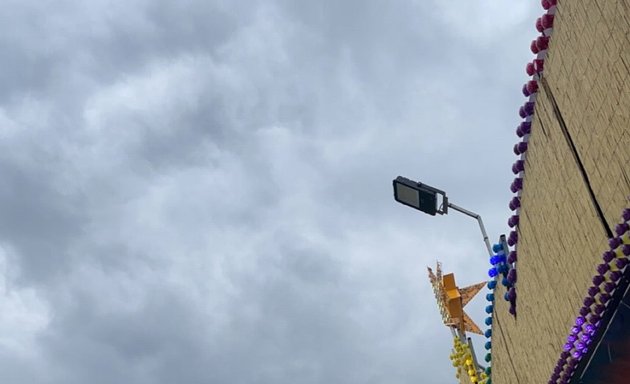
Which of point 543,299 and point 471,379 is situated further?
point 471,379

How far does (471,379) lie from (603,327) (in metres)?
9.58

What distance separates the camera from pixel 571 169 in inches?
447

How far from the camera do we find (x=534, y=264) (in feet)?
43.4

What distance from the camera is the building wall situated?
32.4ft

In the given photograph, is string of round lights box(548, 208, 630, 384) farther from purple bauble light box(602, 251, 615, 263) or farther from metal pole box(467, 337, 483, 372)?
metal pole box(467, 337, 483, 372)

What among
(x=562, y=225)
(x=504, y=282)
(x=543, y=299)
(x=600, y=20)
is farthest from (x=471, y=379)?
(x=600, y=20)

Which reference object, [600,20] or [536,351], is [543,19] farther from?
[536,351]

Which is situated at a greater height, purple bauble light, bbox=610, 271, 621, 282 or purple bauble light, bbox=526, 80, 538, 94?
purple bauble light, bbox=526, 80, 538, 94

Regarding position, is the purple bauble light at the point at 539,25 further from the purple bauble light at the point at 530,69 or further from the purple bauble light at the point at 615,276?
the purple bauble light at the point at 615,276

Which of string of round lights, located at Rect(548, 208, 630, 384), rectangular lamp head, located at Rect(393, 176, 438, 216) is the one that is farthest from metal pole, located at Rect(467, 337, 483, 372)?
string of round lights, located at Rect(548, 208, 630, 384)

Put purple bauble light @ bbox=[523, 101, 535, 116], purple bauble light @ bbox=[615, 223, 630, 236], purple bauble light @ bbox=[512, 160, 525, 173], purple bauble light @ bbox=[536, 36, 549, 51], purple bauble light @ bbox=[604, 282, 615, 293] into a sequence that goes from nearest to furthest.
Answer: purple bauble light @ bbox=[615, 223, 630, 236]
purple bauble light @ bbox=[604, 282, 615, 293]
purple bauble light @ bbox=[536, 36, 549, 51]
purple bauble light @ bbox=[523, 101, 535, 116]
purple bauble light @ bbox=[512, 160, 525, 173]

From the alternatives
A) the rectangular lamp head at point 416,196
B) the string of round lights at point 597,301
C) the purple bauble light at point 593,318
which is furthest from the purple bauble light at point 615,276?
the rectangular lamp head at point 416,196

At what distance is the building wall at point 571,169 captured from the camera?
9.87 metres

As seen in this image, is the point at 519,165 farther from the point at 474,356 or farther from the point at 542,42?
the point at 474,356
